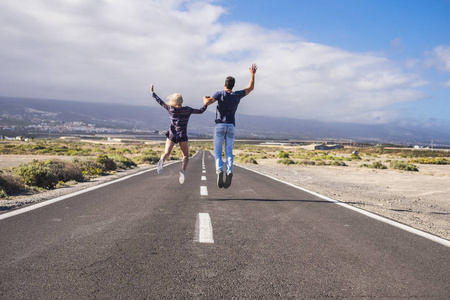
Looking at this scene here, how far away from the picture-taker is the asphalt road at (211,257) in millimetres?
3348

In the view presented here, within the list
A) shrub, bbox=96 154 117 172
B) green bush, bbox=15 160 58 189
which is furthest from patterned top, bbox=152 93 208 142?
shrub, bbox=96 154 117 172

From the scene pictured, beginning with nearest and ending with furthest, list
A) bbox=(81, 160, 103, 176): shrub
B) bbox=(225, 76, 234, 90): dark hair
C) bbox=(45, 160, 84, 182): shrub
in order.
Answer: bbox=(225, 76, 234, 90): dark hair
bbox=(45, 160, 84, 182): shrub
bbox=(81, 160, 103, 176): shrub

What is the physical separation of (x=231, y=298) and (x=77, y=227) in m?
3.62

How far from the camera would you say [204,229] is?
5809 mm

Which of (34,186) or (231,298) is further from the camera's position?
(34,186)

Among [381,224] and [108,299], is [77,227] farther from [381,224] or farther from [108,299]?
[381,224]

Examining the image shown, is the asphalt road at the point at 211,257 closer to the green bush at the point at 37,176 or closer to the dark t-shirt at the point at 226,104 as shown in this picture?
the dark t-shirt at the point at 226,104

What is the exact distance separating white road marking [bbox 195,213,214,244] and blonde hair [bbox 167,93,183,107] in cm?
238

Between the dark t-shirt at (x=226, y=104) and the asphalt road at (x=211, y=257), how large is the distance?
2.09 metres

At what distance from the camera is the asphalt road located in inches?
132

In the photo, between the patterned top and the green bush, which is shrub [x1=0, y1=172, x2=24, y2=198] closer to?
the green bush

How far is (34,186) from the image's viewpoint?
38.1 feet

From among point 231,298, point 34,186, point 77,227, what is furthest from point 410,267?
point 34,186

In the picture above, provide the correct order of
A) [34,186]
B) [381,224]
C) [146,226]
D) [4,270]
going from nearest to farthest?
[4,270] → [146,226] → [381,224] → [34,186]
